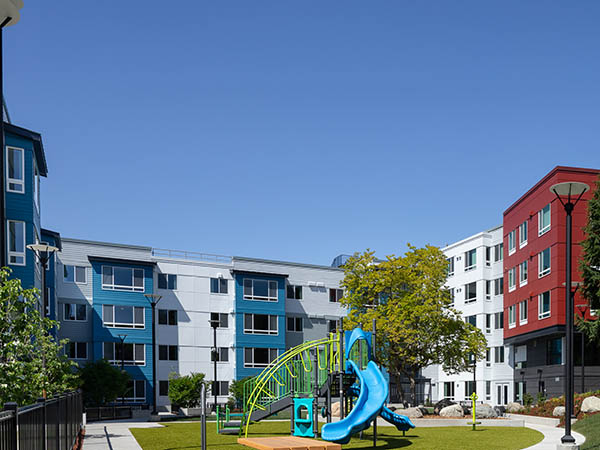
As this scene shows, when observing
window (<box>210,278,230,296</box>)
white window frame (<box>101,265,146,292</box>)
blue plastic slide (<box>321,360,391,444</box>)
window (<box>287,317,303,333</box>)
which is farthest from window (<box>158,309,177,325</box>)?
blue plastic slide (<box>321,360,391,444</box>)

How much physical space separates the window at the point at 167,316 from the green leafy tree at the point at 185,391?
8254 mm

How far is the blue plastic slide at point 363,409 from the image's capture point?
18703 millimetres

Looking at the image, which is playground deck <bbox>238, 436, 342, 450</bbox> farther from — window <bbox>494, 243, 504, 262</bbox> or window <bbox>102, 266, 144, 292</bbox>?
window <bbox>494, 243, 504, 262</bbox>

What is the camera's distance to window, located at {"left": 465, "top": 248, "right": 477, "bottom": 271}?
63062mm

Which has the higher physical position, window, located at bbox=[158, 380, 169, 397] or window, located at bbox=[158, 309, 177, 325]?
window, located at bbox=[158, 309, 177, 325]

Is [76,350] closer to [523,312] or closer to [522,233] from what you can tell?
[523,312]

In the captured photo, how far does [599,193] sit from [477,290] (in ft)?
89.3

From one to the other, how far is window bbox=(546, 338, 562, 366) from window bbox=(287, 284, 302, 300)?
2378cm

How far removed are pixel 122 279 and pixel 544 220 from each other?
105ft

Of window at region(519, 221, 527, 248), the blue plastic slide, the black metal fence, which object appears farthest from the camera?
window at region(519, 221, 527, 248)

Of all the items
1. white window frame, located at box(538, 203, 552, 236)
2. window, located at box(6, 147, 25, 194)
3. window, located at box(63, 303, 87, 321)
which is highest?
window, located at box(6, 147, 25, 194)

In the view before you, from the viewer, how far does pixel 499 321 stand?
60562mm

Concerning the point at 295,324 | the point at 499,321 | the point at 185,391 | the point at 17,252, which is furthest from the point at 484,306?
the point at 17,252

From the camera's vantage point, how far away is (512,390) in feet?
181
